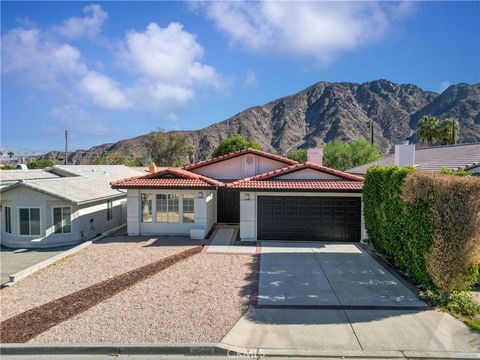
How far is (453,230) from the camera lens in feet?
29.3

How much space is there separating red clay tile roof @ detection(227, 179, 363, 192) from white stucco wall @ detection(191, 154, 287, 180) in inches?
159

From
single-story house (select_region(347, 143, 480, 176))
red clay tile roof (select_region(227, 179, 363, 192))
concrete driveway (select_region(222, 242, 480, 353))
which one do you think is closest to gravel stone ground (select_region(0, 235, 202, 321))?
red clay tile roof (select_region(227, 179, 363, 192))

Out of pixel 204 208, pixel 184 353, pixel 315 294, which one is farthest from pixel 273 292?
pixel 204 208

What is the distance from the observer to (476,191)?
8.68m

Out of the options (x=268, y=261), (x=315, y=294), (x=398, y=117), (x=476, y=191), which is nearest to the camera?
(x=476, y=191)

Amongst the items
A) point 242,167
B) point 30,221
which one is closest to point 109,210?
point 30,221

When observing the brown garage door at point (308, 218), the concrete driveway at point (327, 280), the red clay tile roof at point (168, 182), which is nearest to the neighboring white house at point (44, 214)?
the red clay tile roof at point (168, 182)

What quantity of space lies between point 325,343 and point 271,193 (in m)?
10.5

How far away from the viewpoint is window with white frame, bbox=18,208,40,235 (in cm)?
1747

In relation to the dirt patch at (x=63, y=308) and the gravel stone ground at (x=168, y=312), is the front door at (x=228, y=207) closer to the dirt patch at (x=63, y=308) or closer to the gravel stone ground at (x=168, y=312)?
the dirt patch at (x=63, y=308)

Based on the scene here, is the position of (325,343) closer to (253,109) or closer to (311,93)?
(253,109)

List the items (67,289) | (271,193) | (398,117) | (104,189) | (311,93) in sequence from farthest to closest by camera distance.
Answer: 1. (311,93)
2. (398,117)
3. (104,189)
4. (271,193)
5. (67,289)

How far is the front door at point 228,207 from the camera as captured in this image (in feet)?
72.2

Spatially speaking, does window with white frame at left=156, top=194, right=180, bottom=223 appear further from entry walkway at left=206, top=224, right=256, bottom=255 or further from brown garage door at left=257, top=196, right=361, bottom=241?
brown garage door at left=257, top=196, right=361, bottom=241
